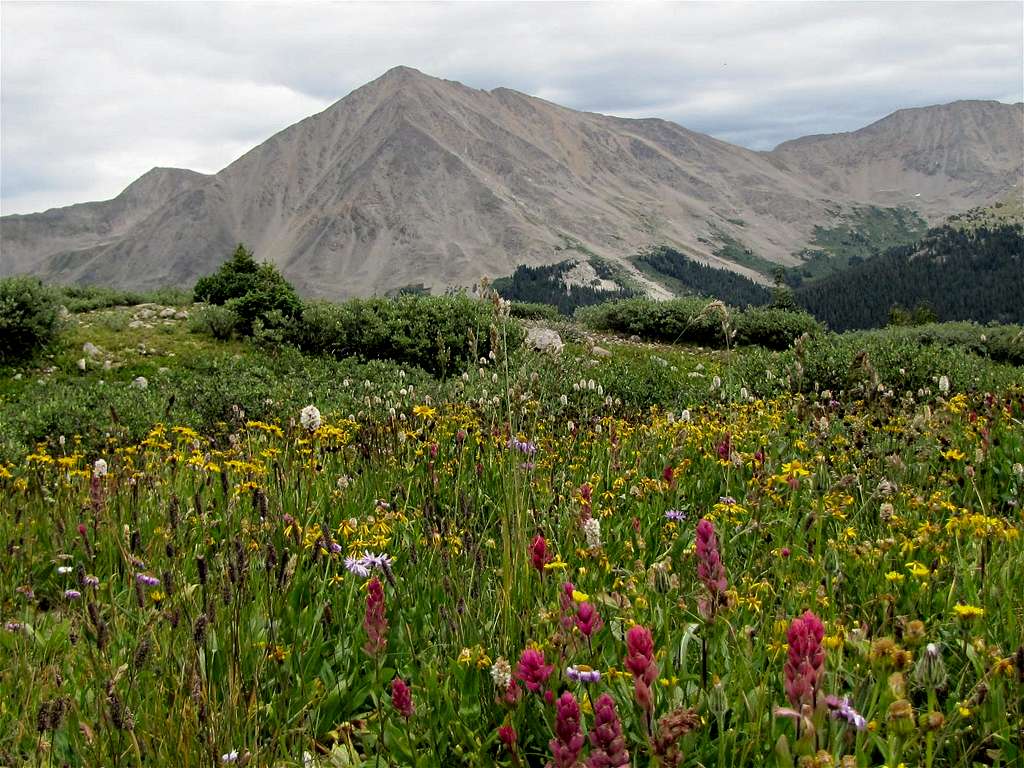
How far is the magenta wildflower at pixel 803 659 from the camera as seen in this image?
1707mm

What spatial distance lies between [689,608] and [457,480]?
224 centimetres

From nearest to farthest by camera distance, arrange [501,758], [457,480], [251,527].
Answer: [501,758] → [251,527] → [457,480]

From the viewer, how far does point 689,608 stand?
3389mm

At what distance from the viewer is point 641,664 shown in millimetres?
1733

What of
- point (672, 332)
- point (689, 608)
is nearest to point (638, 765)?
point (689, 608)

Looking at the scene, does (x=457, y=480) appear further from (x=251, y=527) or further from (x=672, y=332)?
Result: (x=672, y=332)

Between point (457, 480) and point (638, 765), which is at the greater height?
point (457, 480)

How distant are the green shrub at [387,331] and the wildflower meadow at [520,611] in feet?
36.7

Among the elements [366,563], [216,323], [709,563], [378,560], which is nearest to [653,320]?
[216,323]

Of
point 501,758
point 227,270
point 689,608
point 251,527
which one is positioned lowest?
point 501,758

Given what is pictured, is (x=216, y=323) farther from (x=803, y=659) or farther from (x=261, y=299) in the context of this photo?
(x=803, y=659)

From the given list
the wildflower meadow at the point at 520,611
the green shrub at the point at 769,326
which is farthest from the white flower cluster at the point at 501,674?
the green shrub at the point at 769,326

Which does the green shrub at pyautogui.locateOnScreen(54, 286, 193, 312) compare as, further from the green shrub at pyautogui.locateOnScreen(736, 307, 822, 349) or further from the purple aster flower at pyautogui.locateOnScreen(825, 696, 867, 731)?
the purple aster flower at pyautogui.locateOnScreen(825, 696, 867, 731)

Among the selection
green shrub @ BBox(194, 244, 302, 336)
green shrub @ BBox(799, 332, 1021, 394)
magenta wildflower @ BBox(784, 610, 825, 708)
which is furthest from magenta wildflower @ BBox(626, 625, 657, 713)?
green shrub @ BBox(194, 244, 302, 336)
